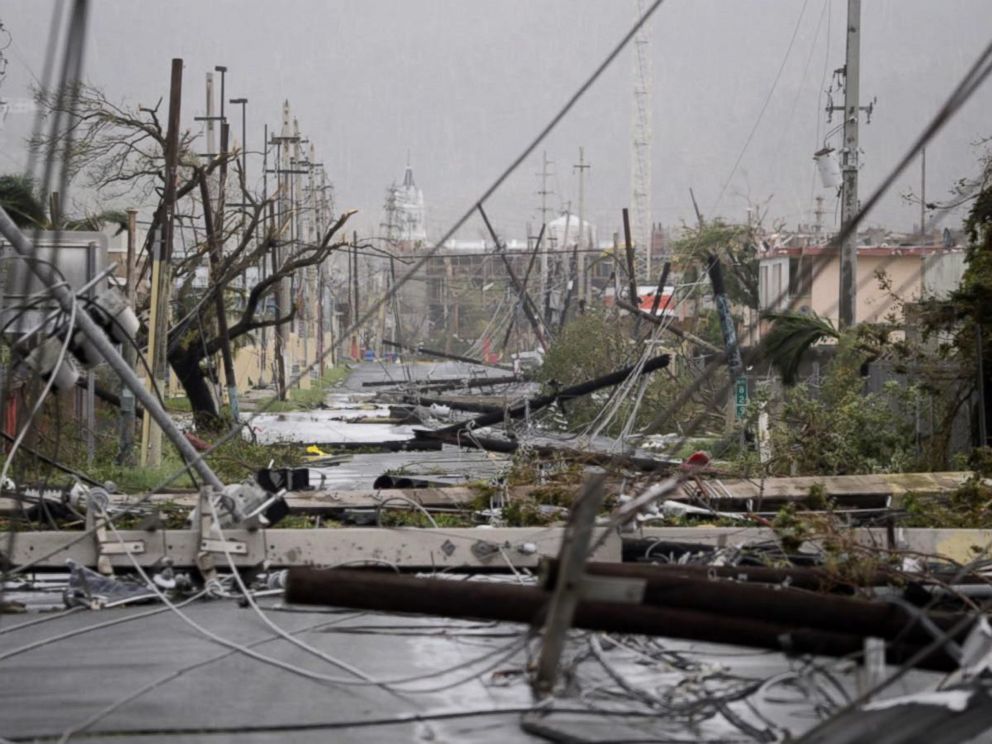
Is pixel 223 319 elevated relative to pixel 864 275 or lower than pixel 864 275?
lower

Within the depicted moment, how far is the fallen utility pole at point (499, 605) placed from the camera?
4.65m

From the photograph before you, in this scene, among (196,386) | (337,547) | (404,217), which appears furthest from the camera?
(404,217)

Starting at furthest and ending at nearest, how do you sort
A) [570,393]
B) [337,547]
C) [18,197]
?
1. [18,197]
2. [570,393]
3. [337,547]

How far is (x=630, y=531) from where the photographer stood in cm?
995

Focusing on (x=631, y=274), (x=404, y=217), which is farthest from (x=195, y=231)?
(x=404, y=217)

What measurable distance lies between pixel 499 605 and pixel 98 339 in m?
4.82

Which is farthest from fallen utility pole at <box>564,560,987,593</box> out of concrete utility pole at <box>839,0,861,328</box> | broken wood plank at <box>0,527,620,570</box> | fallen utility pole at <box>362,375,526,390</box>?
fallen utility pole at <box>362,375,526,390</box>

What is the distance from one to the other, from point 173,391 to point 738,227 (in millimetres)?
18314

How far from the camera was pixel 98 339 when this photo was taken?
888 cm

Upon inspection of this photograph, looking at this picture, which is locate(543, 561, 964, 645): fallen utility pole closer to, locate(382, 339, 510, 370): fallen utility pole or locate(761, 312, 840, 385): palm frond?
locate(761, 312, 840, 385): palm frond

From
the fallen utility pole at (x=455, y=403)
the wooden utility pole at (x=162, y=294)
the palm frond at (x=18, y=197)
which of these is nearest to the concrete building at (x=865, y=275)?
the fallen utility pole at (x=455, y=403)

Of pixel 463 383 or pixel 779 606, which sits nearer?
pixel 779 606

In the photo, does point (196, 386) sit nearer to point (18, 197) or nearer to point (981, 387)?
point (18, 197)

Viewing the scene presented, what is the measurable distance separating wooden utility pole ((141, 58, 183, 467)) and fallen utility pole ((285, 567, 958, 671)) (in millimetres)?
15533
